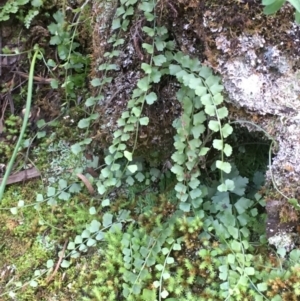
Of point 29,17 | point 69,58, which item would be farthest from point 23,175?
point 29,17

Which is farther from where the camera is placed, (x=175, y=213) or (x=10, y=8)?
(x=10, y=8)

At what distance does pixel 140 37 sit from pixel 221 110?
1.38ft

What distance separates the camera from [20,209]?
1.83m

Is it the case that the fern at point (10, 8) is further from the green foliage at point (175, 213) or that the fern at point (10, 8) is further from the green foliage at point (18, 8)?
the green foliage at point (175, 213)

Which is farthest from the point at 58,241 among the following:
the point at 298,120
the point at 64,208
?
the point at 298,120

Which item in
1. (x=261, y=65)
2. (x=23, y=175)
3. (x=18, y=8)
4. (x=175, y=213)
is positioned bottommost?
(x=23, y=175)

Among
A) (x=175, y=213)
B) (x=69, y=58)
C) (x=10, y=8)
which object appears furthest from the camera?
(x=10, y=8)

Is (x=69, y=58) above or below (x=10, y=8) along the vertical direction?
below

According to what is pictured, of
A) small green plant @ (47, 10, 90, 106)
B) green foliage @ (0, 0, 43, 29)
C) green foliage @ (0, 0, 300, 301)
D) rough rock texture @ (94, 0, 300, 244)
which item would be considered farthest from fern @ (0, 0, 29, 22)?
rough rock texture @ (94, 0, 300, 244)

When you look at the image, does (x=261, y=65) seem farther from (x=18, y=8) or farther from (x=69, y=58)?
(x=18, y=8)

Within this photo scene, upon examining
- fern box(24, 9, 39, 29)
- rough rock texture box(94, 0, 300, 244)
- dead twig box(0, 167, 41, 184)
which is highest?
rough rock texture box(94, 0, 300, 244)

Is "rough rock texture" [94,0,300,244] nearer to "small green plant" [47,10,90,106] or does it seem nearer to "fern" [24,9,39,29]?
"small green plant" [47,10,90,106]

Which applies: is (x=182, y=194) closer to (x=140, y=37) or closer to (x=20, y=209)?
(x=140, y=37)

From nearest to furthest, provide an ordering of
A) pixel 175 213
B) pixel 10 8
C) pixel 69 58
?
1. pixel 175 213
2. pixel 69 58
3. pixel 10 8
